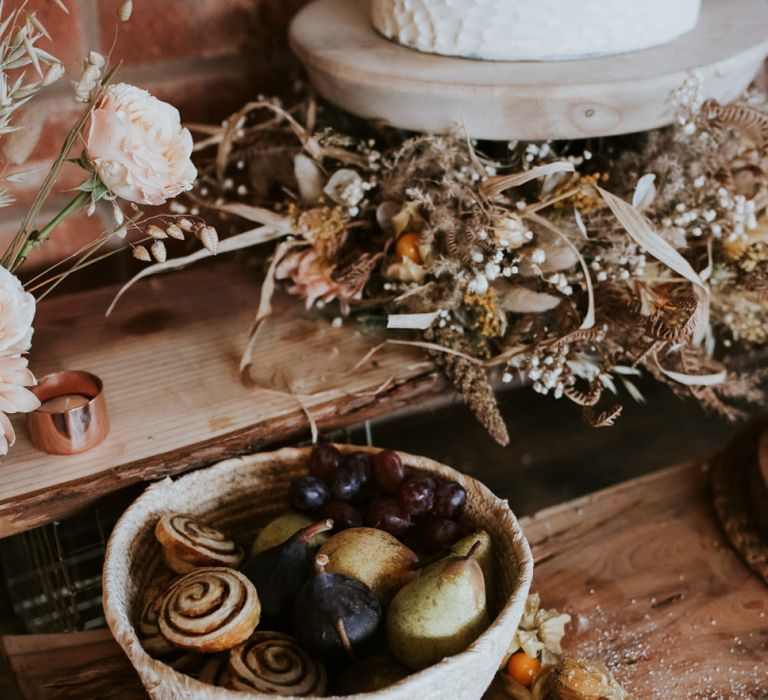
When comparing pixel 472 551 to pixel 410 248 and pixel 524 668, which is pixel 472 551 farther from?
pixel 410 248

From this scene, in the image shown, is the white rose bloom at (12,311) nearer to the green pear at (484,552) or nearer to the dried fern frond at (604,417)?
the green pear at (484,552)

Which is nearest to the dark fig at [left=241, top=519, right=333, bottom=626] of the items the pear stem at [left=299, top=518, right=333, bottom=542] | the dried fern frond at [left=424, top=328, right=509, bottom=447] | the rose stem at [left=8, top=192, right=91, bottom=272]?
the pear stem at [left=299, top=518, right=333, bottom=542]

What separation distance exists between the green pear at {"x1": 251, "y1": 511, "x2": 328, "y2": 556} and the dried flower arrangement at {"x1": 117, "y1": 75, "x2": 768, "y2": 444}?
0.21 metres

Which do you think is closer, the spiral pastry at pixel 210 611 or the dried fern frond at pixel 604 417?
the spiral pastry at pixel 210 611

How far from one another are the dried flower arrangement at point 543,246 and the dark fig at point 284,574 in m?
0.24

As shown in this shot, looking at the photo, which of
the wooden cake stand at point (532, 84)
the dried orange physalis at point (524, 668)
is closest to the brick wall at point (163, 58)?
the wooden cake stand at point (532, 84)

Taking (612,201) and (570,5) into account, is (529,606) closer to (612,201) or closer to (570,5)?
(612,201)

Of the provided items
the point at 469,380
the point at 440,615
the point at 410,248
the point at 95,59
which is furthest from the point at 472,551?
the point at 95,59

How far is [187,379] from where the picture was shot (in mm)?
932

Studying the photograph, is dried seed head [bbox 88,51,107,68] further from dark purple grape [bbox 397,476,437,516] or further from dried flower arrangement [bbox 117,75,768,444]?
dark purple grape [bbox 397,476,437,516]

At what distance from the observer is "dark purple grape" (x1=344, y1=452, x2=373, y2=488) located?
0.81 meters

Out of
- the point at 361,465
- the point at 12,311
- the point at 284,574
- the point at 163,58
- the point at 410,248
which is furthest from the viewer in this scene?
the point at 163,58

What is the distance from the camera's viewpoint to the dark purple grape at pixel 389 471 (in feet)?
2.61

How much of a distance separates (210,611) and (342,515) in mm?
165
